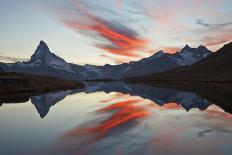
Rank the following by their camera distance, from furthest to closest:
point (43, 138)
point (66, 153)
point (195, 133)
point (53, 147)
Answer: point (195, 133), point (43, 138), point (53, 147), point (66, 153)

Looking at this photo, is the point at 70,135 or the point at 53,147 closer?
the point at 53,147

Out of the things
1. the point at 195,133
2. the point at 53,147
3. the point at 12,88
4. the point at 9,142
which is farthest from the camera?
the point at 12,88

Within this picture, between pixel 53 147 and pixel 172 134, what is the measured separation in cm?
1159

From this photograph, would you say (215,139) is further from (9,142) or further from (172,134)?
(9,142)

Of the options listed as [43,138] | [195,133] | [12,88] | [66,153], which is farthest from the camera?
[12,88]

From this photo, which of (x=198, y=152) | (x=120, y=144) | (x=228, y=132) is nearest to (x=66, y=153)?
(x=120, y=144)

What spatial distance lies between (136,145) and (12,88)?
76.1 meters

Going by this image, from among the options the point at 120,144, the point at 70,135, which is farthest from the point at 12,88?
the point at 120,144

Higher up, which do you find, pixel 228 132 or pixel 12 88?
pixel 12 88

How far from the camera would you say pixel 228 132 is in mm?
30297

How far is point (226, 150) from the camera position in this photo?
22.3 m

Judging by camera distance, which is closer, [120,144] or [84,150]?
[84,150]

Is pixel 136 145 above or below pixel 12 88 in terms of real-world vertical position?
below

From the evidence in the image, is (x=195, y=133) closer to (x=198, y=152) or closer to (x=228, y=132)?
(x=228, y=132)
